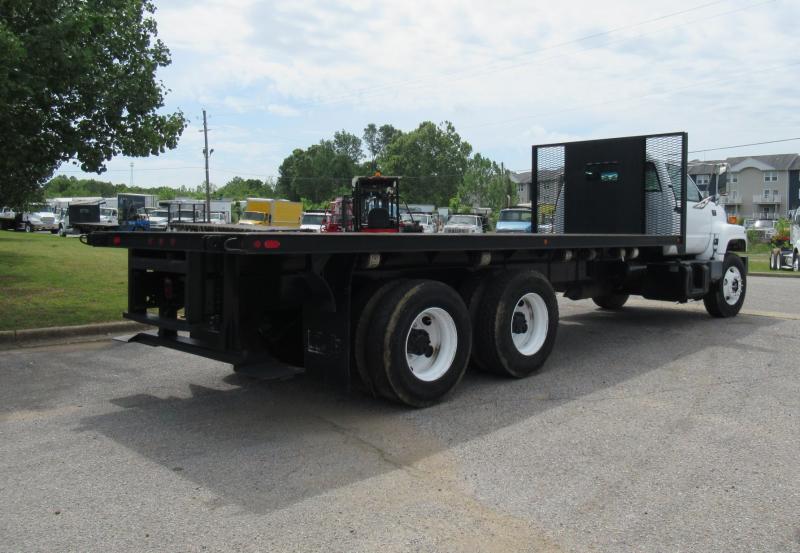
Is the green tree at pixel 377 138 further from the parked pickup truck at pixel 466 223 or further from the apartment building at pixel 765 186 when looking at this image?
the parked pickup truck at pixel 466 223

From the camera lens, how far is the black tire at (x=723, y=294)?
1053cm

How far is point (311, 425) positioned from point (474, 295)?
1991 millimetres

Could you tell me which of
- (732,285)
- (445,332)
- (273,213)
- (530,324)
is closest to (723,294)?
(732,285)

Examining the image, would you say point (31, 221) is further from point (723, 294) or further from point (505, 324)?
point (505, 324)

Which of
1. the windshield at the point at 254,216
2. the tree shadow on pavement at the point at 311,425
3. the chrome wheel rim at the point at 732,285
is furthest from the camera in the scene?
the windshield at the point at 254,216

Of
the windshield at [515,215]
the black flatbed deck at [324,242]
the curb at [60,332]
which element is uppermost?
the windshield at [515,215]

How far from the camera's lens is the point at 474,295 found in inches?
249

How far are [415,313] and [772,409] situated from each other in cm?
308

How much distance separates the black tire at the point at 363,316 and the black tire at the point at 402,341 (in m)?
0.04

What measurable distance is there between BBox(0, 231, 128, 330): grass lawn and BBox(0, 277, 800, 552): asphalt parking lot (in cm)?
188

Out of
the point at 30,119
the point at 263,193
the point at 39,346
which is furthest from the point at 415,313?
the point at 263,193

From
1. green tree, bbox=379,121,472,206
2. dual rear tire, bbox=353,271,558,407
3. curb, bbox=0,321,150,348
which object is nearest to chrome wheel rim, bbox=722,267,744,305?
dual rear tire, bbox=353,271,558,407

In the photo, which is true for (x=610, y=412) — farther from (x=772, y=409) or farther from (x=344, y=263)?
(x=344, y=263)

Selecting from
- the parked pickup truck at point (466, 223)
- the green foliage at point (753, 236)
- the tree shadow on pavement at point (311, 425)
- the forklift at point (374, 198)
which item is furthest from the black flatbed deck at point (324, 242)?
the green foliage at point (753, 236)
